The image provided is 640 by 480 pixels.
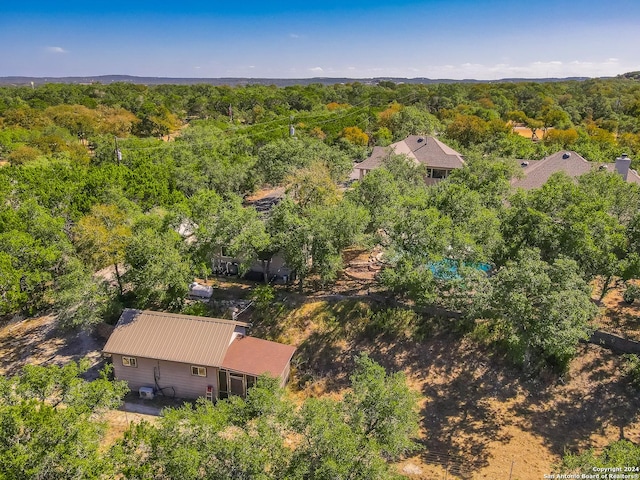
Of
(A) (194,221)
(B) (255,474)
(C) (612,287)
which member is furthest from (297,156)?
(B) (255,474)

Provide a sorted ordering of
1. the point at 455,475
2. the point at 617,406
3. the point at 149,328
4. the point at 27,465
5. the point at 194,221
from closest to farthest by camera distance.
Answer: the point at 27,465 → the point at 455,475 → the point at 617,406 → the point at 149,328 → the point at 194,221

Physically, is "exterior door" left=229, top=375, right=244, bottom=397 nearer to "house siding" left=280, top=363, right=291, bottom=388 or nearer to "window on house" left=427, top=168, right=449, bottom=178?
"house siding" left=280, top=363, right=291, bottom=388

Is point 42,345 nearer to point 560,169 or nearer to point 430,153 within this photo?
point 430,153

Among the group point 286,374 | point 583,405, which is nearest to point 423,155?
point 286,374

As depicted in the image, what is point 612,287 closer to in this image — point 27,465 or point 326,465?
point 326,465

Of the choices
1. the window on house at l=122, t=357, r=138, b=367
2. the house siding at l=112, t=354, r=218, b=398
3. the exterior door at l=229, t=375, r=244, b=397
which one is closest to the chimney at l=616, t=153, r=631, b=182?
the exterior door at l=229, t=375, r=244, b=397

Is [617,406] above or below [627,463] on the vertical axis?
below

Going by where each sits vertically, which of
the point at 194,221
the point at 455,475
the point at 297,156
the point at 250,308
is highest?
the point at 297,156
